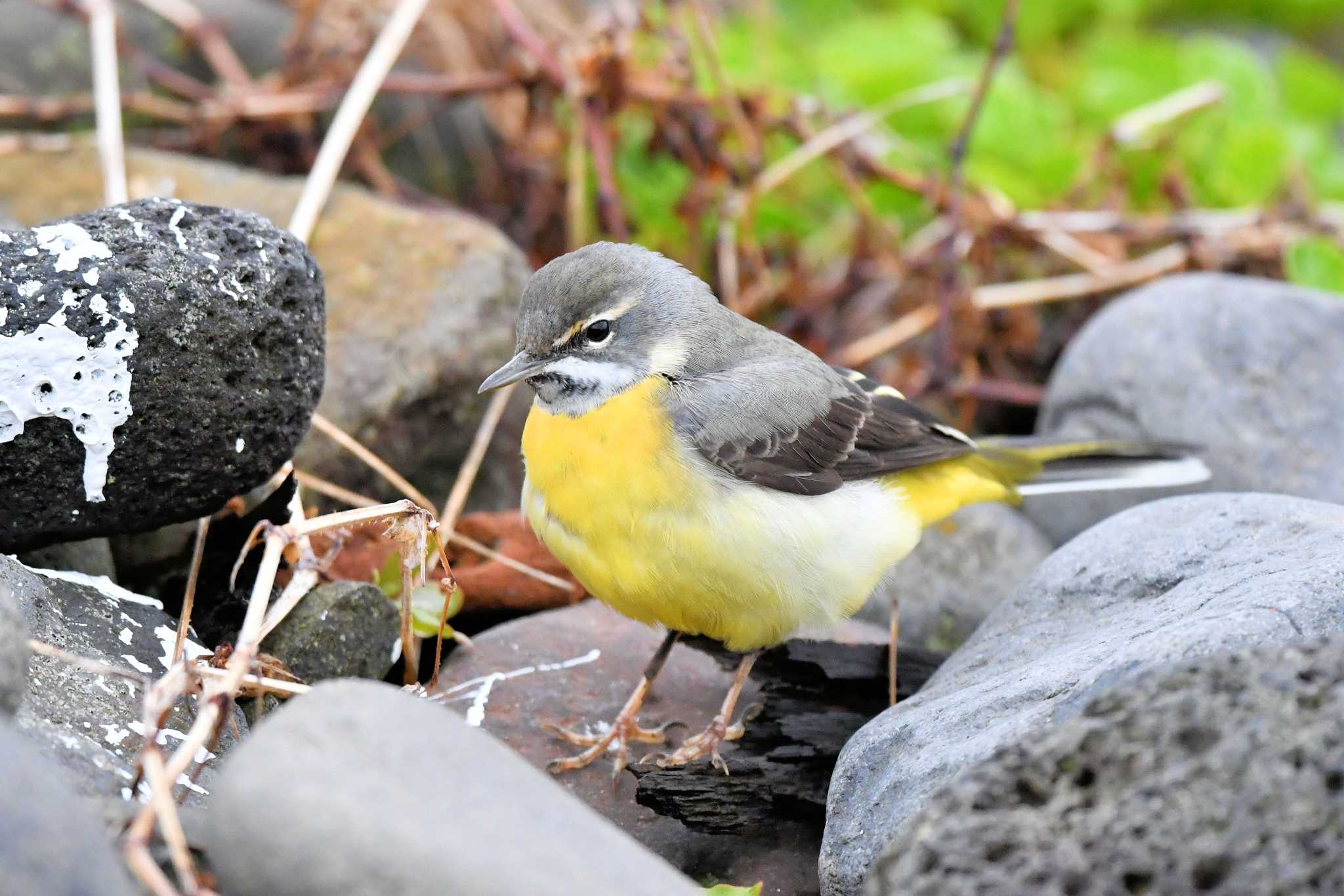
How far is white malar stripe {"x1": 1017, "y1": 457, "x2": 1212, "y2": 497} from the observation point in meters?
5.52

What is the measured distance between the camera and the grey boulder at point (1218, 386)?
19.1 ft

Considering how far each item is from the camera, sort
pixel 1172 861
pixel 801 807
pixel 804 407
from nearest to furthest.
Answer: pixel 1172 861, pixel 801 807, pixel 804 407

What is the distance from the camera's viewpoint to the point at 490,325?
6.05 meters

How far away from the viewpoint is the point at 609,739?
4355mm

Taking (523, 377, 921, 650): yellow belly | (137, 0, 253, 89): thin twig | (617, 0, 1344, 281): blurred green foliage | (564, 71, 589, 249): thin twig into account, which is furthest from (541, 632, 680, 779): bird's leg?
(137, 0, 253, 89): thin twig

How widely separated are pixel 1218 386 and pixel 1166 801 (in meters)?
3.89

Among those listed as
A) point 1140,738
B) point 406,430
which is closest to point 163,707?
point 1140,738

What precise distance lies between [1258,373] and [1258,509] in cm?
207

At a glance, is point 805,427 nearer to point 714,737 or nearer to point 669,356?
point 669,356

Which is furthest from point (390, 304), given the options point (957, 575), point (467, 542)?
point (957, 575)

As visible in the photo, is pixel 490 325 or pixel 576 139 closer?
pixel 490 325

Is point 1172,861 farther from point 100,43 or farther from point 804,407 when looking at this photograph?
point 100,43

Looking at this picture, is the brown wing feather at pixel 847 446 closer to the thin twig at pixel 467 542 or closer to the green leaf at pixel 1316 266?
the thin twig at pixel 467 542

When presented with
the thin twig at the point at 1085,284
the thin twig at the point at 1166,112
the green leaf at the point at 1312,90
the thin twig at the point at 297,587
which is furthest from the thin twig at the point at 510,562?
the green leaf at the point at 1312,90
